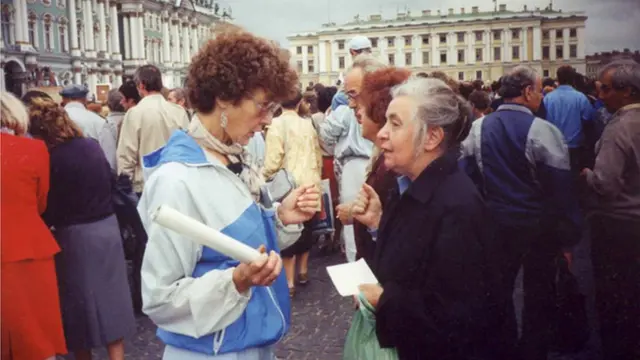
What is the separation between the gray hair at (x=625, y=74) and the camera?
10.3ft

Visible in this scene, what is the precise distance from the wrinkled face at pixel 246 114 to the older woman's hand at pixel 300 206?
0.31 meters

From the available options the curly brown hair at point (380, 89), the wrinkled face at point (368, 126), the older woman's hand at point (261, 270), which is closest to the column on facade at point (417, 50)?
the wrinkled face at point (368, 126)

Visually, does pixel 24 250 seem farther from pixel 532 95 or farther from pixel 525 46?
pixel 525 46

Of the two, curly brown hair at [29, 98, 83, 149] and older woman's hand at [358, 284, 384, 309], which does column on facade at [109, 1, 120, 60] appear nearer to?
curly brown hair at [29, 98, 83, 149]

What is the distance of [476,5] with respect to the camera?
3.66 m

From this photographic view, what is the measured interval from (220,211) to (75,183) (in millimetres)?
2033

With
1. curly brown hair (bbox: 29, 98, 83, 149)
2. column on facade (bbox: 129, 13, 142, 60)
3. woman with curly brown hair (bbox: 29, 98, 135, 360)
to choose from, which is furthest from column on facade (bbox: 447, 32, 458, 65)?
column on facade (bbox: 129, 13, 142, 60)

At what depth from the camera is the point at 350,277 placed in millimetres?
2197

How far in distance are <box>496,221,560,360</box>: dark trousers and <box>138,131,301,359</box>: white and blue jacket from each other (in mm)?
1937

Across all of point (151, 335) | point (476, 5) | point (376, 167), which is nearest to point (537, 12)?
point (476, 5)

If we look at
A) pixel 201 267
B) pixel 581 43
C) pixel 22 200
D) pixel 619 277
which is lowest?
pixel 619 277

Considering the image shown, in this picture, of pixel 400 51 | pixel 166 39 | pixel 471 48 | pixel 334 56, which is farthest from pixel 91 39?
pixel 471 48

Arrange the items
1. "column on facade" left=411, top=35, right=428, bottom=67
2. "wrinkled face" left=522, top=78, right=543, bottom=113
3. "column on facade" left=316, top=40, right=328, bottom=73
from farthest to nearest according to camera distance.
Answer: "column on facade" left=316, top=40, right=328, bottom=73 < "column on facade" left=411, top=35, right=428, bottom=67 < "wrinkled face" left=522, top=78, right=543, bottom=113

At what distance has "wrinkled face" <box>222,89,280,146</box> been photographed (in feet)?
6.72
